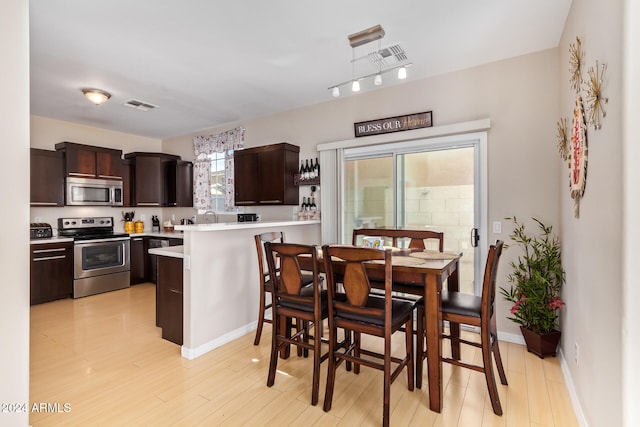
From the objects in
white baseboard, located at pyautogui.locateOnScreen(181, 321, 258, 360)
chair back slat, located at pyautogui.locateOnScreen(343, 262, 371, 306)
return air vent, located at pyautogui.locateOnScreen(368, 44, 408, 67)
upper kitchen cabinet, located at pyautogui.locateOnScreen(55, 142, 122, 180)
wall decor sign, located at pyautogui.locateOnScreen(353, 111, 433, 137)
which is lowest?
white baseboard, located at pyautogui.locateOnScreen(181, 321, 258, 360)

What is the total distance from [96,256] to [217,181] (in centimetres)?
218

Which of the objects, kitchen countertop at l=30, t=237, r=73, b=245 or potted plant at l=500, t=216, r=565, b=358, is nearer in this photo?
potted plant at l=500, t=216, r=565, b=358

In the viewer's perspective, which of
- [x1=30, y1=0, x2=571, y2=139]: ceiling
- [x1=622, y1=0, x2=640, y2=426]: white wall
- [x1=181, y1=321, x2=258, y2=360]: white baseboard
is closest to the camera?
[x1=622, y1=0, x2=640, y2=426]: white wall

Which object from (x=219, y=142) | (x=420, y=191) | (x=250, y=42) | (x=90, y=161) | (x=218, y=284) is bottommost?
(x=218, y=284)

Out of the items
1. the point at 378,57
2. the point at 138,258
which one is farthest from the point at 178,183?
the point at 378,57

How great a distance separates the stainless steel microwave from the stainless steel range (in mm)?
405

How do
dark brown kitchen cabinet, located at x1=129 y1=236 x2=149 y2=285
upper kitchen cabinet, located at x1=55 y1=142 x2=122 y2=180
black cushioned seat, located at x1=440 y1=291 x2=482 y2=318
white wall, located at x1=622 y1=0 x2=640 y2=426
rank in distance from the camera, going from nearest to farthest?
white wall, located at x1=622 y1=0 x2=640 y2=426, black cushioned seat, located at x1=440 y1=291 x2=482 y2=318, upper kitchen cabinet, located at x1=55 y1=142 x2=122 y2=180, dark brown kitchen cabinet, located at x1=129 y1=236 x2=149 y2=285

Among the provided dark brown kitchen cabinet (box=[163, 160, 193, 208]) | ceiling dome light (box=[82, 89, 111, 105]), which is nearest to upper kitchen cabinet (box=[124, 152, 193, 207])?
dark brown kitchen cabinet (box=[163, 160, 193, 208])

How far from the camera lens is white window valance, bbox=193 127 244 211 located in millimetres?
5168

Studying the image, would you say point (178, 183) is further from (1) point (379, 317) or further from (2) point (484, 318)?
(2) point (484, 318)

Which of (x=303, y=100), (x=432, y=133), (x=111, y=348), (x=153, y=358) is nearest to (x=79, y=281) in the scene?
(x=111, y=348)

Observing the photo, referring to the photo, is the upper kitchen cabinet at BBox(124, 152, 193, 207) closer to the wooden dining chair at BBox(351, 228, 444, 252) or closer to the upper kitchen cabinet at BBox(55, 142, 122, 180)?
the upper kitchen cabinet at BBox(55, 142, 122, 180)

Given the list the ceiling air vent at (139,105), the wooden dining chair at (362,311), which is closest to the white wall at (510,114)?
the wooden dining chair at (362,311)

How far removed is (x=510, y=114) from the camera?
3025 mm
